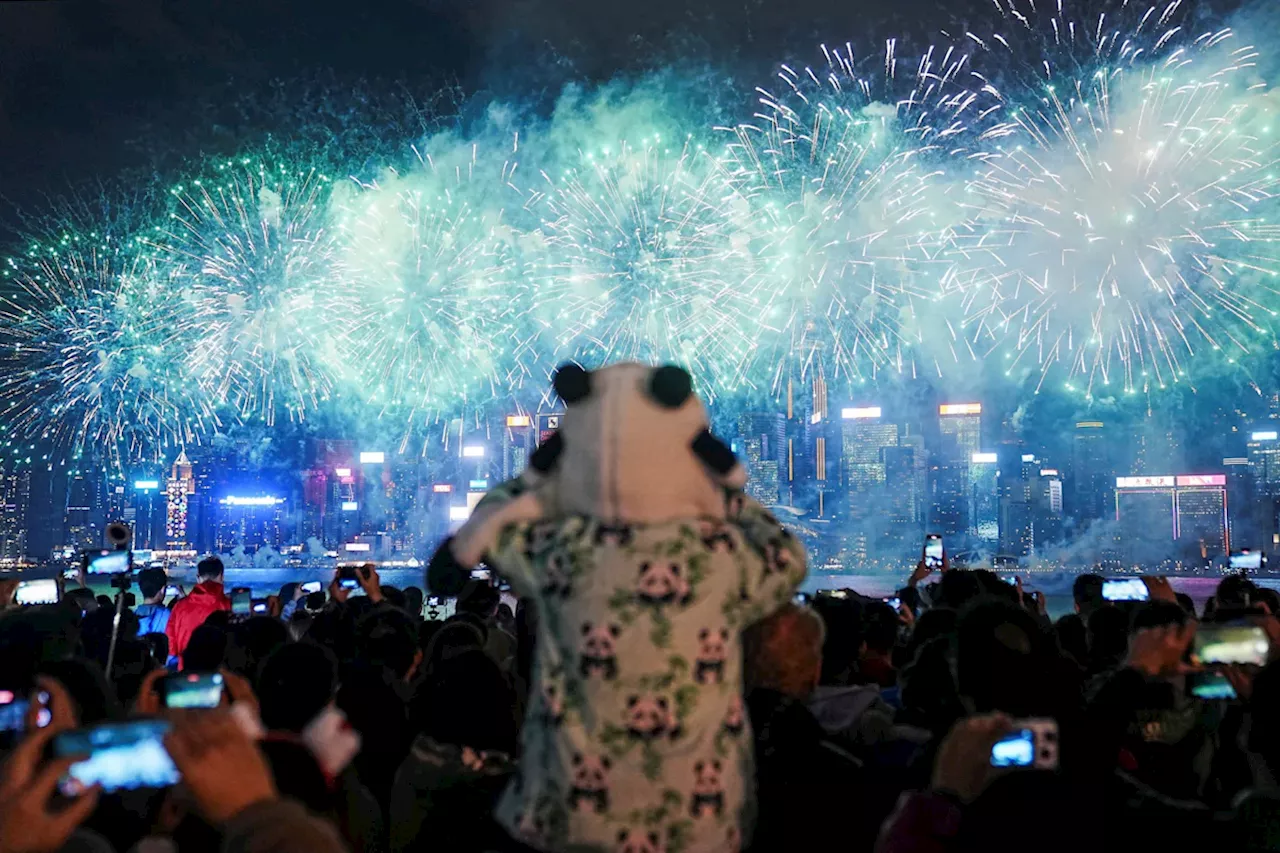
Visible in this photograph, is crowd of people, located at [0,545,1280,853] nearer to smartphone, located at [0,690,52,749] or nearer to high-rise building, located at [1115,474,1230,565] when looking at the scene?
smartphone, located at [0,690,52,749]

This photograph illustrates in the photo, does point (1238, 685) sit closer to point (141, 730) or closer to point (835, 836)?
point (835, 836)

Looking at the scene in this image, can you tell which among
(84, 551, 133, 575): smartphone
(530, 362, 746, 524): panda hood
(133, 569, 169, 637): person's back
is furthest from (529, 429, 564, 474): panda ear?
(84, 551, 133, 575): smartphone

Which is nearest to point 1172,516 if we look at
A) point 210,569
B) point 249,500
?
point 249,500

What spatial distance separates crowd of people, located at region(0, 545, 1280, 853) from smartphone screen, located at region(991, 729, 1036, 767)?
0.8 inches

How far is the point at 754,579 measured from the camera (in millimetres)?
2818

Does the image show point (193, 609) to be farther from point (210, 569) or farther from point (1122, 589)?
point (1122, 589)

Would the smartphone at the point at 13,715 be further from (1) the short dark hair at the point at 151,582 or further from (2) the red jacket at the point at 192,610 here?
(1) the short dark hair at the point at 151,582

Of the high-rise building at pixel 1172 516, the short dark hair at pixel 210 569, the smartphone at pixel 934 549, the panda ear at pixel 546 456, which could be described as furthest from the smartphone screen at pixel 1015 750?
the high-rise building at pixel 1172 516

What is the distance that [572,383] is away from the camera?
289 cm

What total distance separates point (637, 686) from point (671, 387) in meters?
0.83

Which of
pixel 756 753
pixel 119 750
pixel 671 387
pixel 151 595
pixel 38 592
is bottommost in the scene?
pixel 151 595

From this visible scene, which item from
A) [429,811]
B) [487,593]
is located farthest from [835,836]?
[487,593]

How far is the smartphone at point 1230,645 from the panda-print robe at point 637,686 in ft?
6.81

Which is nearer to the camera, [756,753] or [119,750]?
[119,750]
